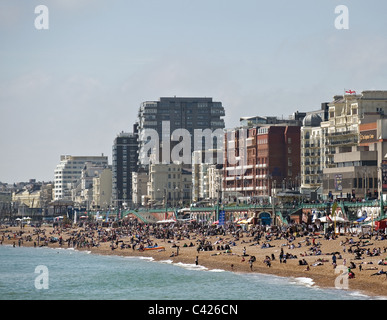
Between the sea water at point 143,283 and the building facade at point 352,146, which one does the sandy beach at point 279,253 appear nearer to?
the sea water at point 143,283

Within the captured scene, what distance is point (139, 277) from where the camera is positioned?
9644 cm

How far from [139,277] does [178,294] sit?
53.4 ft

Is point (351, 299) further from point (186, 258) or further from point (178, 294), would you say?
point (186, 258)

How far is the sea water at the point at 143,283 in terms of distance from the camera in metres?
77.1

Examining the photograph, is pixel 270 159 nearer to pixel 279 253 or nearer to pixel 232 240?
pixel 232 240

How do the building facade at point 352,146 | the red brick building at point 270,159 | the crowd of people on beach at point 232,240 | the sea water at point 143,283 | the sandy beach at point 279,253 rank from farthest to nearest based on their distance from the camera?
the red brick building at point 270,159, the building facade at point 352,146, the crowd of people on beach at point 232,240, the sandy beach at point 279,253, the sea water at point 143,283

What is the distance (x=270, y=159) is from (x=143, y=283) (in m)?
89.5

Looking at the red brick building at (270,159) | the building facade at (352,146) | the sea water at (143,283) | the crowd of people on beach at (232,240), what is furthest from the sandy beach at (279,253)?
the red brick building at (270,159)

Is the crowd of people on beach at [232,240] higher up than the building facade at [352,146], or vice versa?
the building facade at [352,146]

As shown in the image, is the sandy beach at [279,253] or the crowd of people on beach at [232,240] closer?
the sandy beach at [279,253]

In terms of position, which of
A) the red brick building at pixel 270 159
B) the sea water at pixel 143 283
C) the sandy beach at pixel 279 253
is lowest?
the sea water at pixel 143 283

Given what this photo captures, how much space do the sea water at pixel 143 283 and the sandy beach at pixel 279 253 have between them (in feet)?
6.96

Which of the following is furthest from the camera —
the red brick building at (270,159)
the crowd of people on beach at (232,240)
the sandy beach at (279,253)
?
the red brick building at (270,159)

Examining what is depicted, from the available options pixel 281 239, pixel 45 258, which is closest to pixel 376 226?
pixel 281 239
